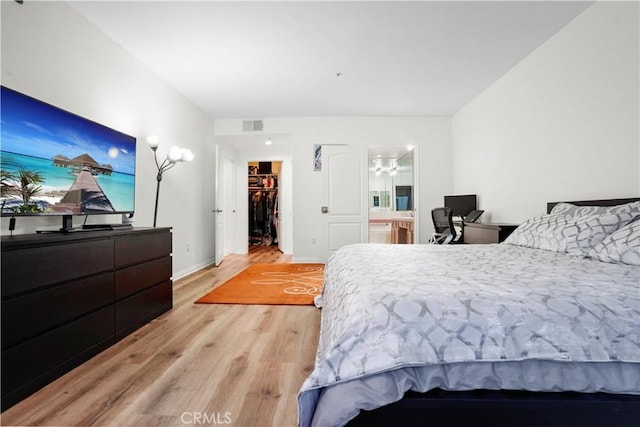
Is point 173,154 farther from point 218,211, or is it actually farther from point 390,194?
point 390,194

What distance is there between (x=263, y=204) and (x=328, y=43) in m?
5.46

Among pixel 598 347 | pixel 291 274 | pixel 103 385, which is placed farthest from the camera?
pixel 291 274

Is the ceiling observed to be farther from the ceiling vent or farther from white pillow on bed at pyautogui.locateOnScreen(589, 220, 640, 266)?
white pillow on bed at pyautogui.locateOnScreen(589, 220, 640, 266)

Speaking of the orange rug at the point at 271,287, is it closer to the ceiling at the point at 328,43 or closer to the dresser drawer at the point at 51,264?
the dresser drawer at the point at 51,264

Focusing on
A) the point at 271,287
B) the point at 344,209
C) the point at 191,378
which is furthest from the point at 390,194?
the point at 191,378

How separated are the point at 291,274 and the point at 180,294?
152 centimetres

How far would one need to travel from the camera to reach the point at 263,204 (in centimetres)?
798

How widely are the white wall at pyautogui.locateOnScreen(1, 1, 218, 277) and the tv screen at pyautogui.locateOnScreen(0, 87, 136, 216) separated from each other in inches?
9.0

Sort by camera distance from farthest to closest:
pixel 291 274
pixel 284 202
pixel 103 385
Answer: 1. pixel 284 202
2. pixel 291 274
3. pixel 103 385

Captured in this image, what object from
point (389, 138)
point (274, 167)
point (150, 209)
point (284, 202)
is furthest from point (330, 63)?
point (274, 167)

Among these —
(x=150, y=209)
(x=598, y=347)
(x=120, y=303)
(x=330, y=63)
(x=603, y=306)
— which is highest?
(x=330, y=63)

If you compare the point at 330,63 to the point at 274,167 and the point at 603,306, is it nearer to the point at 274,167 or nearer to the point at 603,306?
the point at 603,306

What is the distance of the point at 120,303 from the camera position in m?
2.15

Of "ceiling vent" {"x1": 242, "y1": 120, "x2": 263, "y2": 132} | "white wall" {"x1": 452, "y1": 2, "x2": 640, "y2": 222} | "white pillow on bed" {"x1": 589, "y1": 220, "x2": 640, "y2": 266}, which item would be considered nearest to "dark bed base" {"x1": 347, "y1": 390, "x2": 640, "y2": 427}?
"white pillow on bed" {"x1": 589, "y1": 220, "x2": 640, "y2": 266}
